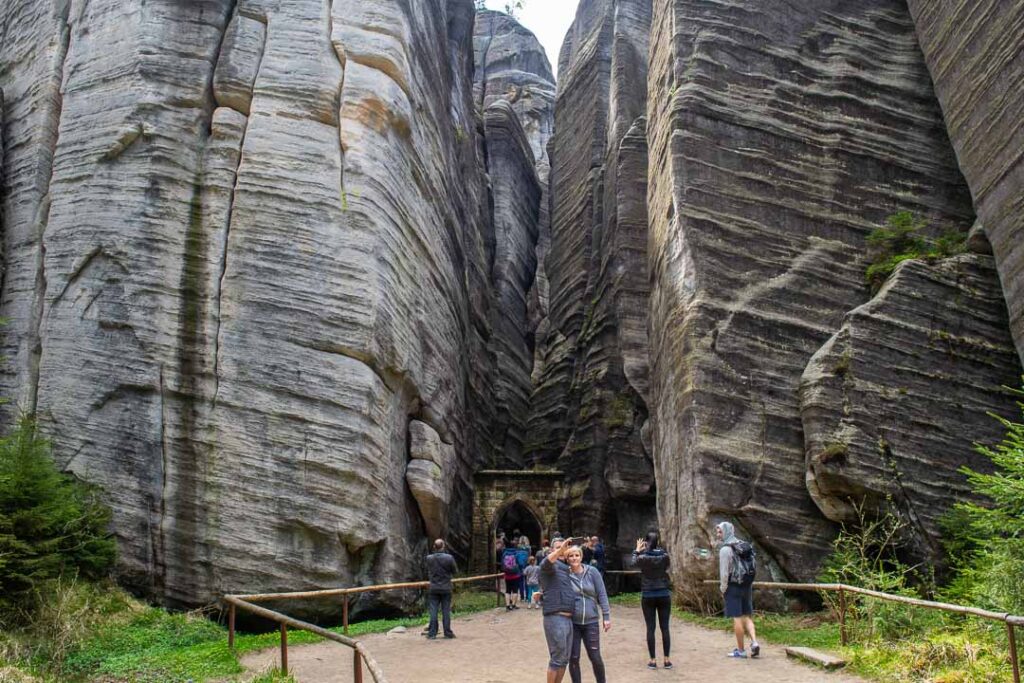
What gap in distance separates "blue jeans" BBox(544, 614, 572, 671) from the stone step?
3517 mm

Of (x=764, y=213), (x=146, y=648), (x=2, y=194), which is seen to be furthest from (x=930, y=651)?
(x=2, y=194)

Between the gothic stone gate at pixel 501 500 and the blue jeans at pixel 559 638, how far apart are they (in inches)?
810

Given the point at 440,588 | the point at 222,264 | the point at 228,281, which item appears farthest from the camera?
the point at 222,264

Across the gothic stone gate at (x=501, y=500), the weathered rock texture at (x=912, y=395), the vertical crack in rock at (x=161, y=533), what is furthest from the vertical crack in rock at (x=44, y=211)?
the gothic stone gate at (x=501, y=500)

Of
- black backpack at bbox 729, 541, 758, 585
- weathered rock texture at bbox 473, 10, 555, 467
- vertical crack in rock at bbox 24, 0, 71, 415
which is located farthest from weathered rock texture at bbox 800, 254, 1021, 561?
weathered rock texture at bbox 473, 10, 555, 467

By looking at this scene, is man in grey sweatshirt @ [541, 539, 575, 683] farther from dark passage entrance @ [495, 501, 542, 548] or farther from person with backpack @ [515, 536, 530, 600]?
dark passage entrance @ [495, 501, 542, 548]

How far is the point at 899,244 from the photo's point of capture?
60.9ft

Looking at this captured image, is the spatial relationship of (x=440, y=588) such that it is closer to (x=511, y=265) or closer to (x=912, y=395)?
(x=912, y=395)

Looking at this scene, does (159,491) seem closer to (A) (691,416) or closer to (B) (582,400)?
(A) (691,416)

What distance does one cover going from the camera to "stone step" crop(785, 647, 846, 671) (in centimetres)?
909

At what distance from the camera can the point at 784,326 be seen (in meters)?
17.5

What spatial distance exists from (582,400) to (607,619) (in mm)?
21622

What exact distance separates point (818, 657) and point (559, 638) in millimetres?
3842

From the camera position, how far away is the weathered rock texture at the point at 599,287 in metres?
26.1
